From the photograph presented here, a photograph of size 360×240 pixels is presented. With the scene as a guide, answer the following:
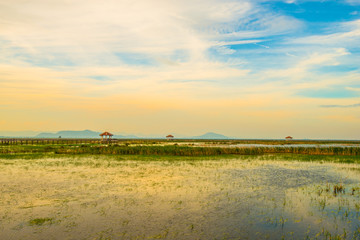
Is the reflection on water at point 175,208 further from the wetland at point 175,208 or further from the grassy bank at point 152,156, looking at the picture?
the grassy bank at point 152,156

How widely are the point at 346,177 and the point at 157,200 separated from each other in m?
17.5

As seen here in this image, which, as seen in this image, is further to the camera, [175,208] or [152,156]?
[152,156]

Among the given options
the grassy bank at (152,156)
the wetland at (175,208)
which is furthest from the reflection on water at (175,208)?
the grassy bank at (152,156)

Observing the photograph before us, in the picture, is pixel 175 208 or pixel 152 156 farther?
pixel 152 156

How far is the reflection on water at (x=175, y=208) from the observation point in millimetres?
9672

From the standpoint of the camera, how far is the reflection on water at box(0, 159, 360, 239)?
967cm

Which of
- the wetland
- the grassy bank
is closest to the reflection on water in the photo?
the wetland

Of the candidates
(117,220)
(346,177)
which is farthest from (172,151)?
(117,220)

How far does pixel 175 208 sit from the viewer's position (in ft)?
41.5

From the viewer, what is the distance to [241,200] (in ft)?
47.0

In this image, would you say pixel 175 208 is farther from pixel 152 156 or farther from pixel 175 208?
pixel 152 156

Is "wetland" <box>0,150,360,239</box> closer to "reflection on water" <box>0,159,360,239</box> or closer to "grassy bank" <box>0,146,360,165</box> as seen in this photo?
"reflection on water" <box>0,159,360,239</box>

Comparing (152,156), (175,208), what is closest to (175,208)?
(175,208)

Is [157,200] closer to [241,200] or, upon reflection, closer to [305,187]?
[241,200]
